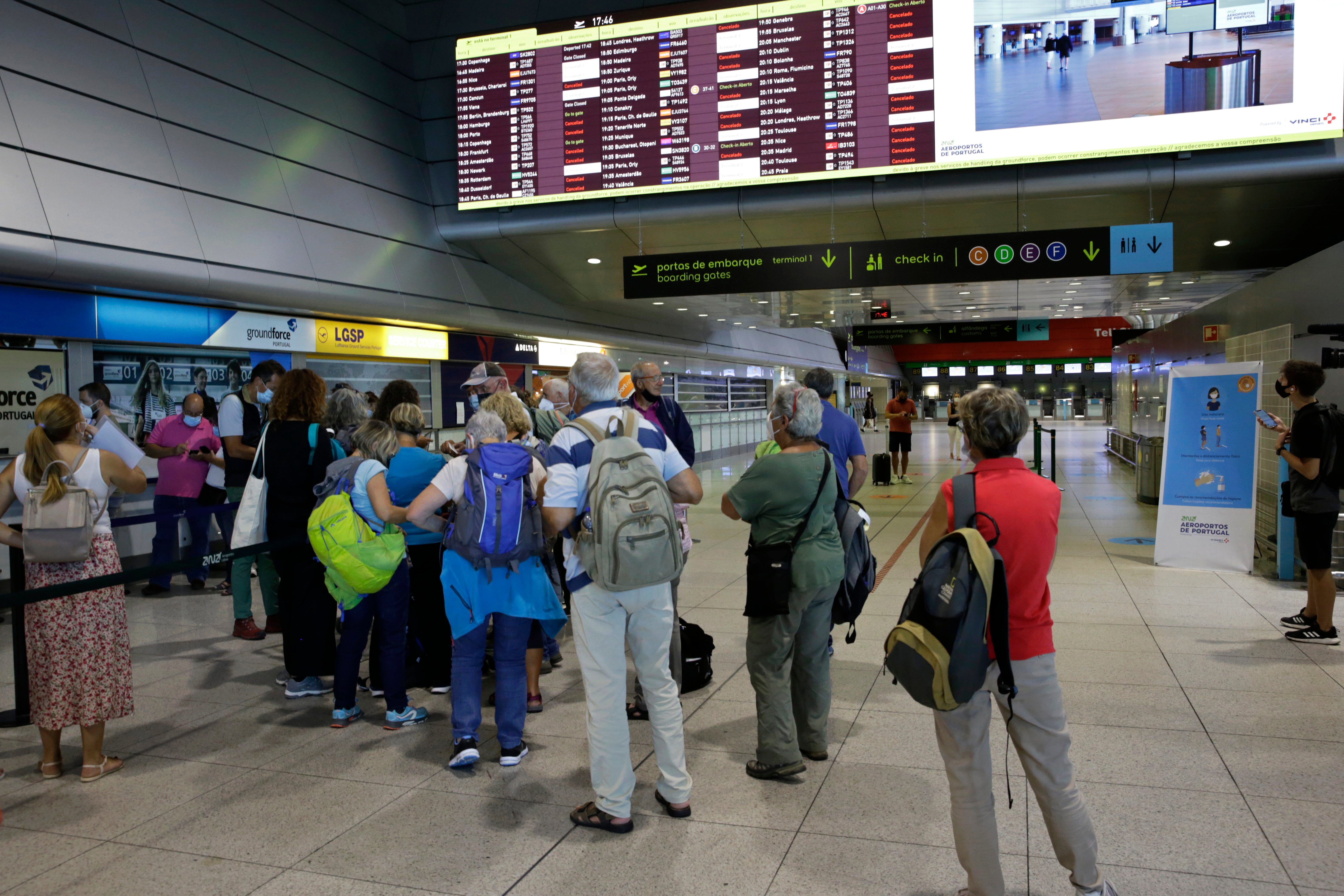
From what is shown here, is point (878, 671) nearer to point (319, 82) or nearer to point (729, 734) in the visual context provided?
point (729, 734)

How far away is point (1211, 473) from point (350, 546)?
7126mm

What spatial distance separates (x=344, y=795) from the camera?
357cm

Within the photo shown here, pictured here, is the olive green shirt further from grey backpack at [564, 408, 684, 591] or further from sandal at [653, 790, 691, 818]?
sandal at [653, 790, 691, 818]

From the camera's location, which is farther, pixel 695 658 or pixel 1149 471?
pixel 1149 471

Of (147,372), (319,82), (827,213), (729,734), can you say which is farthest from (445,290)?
(729,734)

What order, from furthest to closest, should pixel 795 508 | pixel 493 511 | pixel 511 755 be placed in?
pixel 511 755, pixel 493 511, pixel 795 508

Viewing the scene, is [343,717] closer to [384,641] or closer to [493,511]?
[384,641]

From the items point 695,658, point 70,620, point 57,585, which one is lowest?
point 695,658

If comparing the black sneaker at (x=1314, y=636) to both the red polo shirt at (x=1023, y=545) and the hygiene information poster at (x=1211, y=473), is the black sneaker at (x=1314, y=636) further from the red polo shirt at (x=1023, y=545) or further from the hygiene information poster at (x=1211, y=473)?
the red polo shirt at (x=1023, y=545)

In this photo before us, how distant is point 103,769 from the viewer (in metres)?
3.86

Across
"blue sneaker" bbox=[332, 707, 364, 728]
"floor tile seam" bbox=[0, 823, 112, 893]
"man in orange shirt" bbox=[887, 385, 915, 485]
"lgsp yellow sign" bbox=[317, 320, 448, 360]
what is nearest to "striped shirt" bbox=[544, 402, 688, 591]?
"blue sneaker" bbox=[332, 707, 364, 728]

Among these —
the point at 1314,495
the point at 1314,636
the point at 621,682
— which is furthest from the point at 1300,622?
the point at 621,682

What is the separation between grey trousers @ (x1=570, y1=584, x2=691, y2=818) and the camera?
10.5ft

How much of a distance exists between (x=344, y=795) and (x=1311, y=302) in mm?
8542
